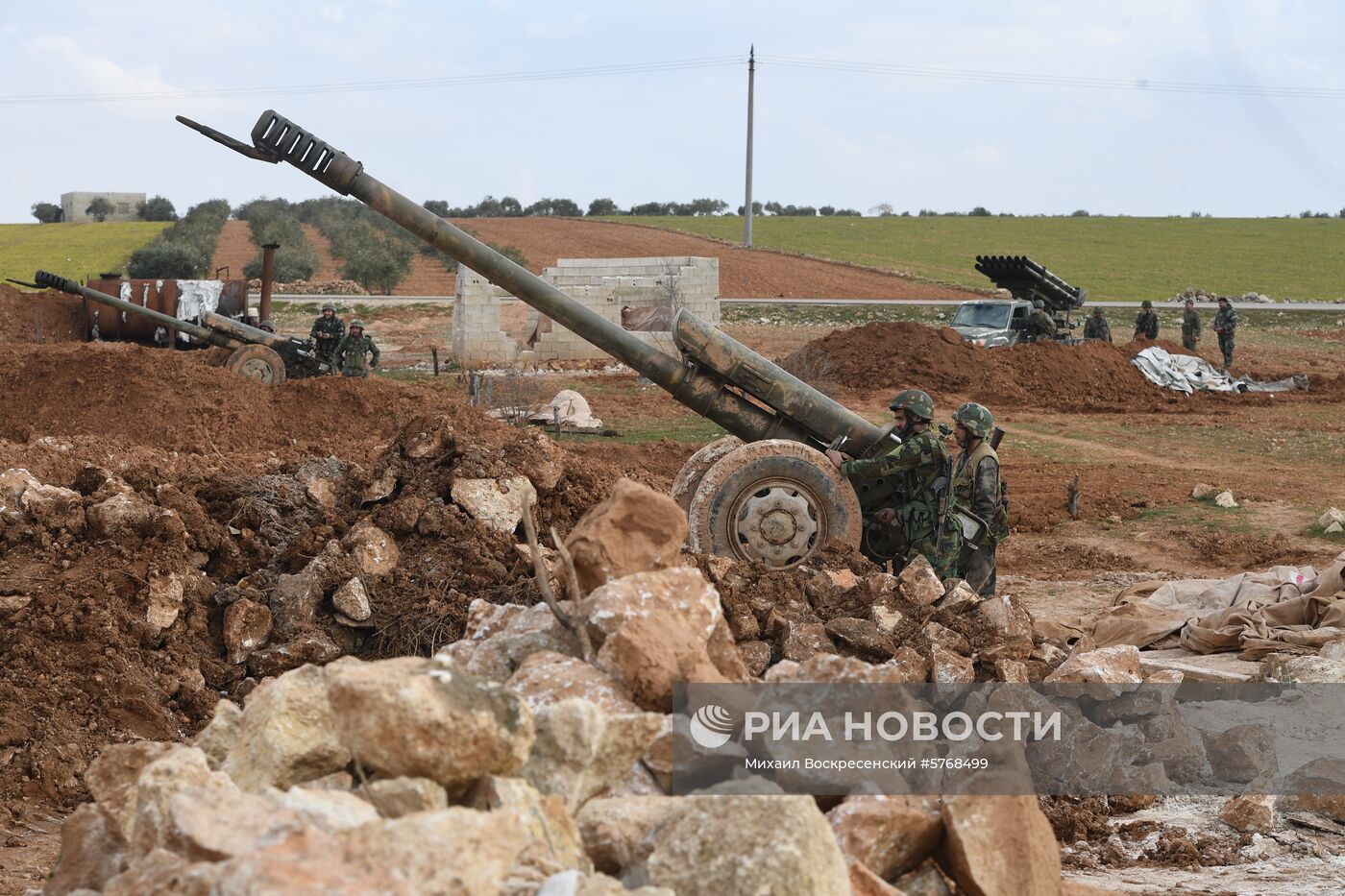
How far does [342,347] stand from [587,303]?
275 inches

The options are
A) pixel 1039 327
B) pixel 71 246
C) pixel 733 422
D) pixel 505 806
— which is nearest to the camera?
pixel 505 806

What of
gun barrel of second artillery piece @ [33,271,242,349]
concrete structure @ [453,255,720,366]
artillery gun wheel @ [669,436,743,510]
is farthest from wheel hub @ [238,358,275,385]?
artillery gun wheel @ [669,436,743,510]

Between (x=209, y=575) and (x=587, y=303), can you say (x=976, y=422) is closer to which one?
(x=209, y=575)

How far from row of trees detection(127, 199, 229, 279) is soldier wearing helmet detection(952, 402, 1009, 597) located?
83.2ft

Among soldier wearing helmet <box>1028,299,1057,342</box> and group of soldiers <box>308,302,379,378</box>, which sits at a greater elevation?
soldier wearing helmet <box>1028,299,1057,342</box>

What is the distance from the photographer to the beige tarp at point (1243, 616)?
7841 millimetres

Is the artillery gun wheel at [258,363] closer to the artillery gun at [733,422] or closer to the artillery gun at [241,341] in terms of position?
the artillery gun at [241,341]

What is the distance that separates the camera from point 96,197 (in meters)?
76.1

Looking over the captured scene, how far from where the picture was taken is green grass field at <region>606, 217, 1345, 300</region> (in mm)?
51469

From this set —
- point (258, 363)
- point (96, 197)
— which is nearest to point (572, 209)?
point (96, 197)

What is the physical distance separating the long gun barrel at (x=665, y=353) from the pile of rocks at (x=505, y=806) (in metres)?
3.99

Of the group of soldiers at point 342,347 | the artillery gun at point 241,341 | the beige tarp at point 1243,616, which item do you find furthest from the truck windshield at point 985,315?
the beige tarp at point 1243,616

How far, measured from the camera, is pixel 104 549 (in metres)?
7.34

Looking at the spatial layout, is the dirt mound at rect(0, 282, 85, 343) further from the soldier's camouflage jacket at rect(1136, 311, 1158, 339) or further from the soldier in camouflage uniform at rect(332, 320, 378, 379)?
the soldier's camouflage jacket at rect(1136, 311, 1158, 339)
